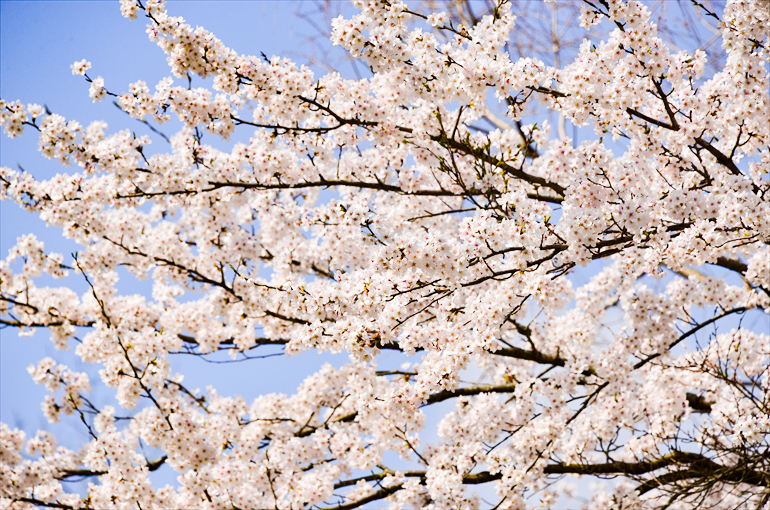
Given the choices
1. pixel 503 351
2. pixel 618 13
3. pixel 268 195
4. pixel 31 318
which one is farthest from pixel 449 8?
pixel 31 318

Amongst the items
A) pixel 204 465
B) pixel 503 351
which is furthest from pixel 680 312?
pixel 204 465

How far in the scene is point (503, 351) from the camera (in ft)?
20.9

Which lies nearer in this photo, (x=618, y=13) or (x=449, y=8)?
(x=618, y=13)

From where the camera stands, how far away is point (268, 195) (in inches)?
272

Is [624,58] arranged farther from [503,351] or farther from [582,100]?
[503,351]

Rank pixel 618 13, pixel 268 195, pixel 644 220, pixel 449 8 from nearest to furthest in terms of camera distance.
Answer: pixel 644 220, pixel 618 13, pixel 268 195, pixel 449 8

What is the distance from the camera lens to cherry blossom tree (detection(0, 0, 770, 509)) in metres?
4.23

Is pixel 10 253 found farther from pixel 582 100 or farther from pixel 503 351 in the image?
pixel 582 100

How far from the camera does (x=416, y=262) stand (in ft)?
13.3

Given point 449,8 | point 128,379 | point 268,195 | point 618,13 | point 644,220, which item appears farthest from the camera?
point 449,8

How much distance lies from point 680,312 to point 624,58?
3187mm

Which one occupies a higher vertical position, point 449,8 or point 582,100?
point 449,8

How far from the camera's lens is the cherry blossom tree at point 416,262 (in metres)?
4.23

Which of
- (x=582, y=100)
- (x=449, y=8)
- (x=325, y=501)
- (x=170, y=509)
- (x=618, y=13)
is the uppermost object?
(x=449, y=8)
